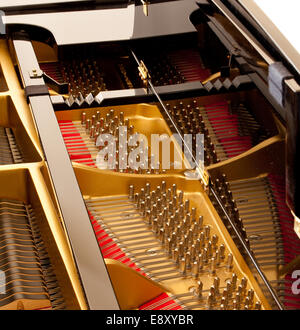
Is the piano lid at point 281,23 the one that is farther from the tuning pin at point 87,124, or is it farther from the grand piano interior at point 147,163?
the tuning pin at point 87,124

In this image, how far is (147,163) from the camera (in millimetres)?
3498

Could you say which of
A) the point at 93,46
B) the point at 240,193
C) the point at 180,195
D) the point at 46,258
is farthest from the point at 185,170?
the point at 93,46

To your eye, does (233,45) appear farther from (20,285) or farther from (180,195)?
(20,285)

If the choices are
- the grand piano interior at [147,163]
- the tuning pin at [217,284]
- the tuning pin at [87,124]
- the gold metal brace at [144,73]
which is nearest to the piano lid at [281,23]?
the grand piano interior at [147,163]

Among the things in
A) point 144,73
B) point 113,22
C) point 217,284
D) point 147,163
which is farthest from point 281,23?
point 113,22

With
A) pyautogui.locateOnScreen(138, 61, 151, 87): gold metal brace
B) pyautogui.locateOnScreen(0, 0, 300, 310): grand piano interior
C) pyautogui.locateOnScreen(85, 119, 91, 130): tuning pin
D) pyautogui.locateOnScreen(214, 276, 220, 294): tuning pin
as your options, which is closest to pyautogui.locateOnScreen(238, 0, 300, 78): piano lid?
pyautogui.locateOnScreen(0, 0, 300, 310): grand piano interior

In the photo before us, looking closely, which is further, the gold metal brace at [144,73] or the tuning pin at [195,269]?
the gold metal brace at [144,73]

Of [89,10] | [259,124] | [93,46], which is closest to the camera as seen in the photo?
[259,124]

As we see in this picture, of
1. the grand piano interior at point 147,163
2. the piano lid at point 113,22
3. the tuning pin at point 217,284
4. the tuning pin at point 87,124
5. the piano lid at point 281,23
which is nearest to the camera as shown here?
the piano lid at point 281,23

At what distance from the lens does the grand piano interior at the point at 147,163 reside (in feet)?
8.46

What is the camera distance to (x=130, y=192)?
3305 millimetres

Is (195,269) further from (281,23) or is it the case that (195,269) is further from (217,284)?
(281,23)

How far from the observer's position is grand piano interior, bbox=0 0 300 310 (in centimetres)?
258

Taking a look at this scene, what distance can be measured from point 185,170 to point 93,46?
3.50ft
